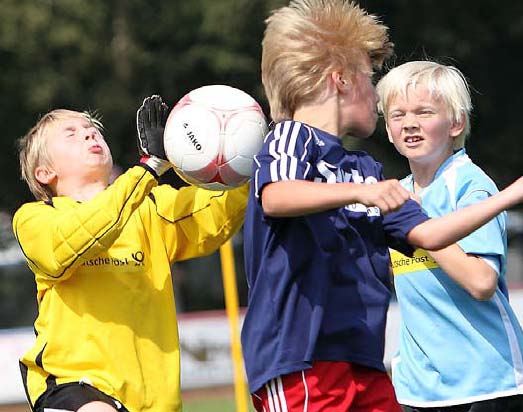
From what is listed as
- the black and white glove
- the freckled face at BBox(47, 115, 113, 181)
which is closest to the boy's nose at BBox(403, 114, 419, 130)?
the black and white glove

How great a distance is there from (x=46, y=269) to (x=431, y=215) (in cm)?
145

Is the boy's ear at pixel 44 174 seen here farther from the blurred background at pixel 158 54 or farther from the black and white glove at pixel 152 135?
the blurred background at pixel 158 54

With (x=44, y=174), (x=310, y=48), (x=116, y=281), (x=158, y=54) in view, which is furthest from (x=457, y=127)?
(x=158, y=54)

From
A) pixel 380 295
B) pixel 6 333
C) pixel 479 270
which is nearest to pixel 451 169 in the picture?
pixel 479 270

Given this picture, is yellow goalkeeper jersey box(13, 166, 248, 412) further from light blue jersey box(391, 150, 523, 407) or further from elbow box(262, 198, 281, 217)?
elbow box(262, 198, 281, 217)

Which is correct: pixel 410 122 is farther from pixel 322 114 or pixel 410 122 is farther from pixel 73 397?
pixel 73 397

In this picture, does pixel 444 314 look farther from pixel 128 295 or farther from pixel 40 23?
pixel 40 23

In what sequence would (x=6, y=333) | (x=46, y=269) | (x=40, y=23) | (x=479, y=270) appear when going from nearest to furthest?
1. (x=479, y=270)
2. (x=46, y=269)
3. (x=6, y=333)
4. (x=40, y=23)

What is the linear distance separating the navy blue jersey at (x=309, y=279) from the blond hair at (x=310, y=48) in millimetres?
143

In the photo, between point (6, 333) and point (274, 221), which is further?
point (6, 333)

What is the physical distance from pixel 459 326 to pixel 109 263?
137 centimetres

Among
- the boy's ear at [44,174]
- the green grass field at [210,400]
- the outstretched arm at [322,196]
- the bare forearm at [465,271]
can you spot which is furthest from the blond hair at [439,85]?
the green grass field at [210,400]

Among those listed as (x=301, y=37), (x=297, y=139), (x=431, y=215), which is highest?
(x=301, y=37)

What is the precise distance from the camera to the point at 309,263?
3.79 m
